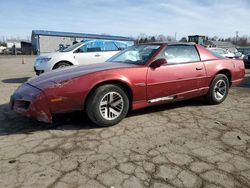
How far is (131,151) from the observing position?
3496 mm

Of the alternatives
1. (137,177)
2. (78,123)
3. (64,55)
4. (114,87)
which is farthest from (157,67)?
(64,55)

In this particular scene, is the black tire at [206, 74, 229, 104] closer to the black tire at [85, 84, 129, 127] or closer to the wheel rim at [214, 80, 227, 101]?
the wheel rim at [214, 80, 227, 101]

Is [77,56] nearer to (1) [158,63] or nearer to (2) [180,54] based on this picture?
(2) [180,54]

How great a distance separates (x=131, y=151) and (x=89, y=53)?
694cm

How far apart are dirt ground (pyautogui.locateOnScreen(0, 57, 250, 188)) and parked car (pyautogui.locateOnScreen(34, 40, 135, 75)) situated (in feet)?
13.8

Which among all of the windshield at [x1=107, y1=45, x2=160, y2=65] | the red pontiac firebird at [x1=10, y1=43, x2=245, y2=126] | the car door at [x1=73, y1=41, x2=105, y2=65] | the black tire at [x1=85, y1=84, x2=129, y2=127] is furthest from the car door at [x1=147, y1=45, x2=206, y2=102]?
the car door at [x1=73, y1=41, x2=105, y2=65]

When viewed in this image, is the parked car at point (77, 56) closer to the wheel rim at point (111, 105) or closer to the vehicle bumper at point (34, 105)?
the vehicle bumper at point (34, 105)

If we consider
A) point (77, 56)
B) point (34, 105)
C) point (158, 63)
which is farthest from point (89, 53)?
point (34, 105)

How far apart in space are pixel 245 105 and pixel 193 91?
1.39 m

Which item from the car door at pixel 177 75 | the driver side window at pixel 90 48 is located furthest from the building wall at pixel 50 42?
the car door at pixel 177 75

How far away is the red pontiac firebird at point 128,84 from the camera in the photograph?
4039 mm

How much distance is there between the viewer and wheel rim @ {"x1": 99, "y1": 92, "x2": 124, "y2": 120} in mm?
4316

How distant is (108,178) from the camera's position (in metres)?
2.85

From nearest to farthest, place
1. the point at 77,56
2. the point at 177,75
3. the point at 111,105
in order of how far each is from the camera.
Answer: the point at 111,105, the point at 177,75, the point at 77,56
